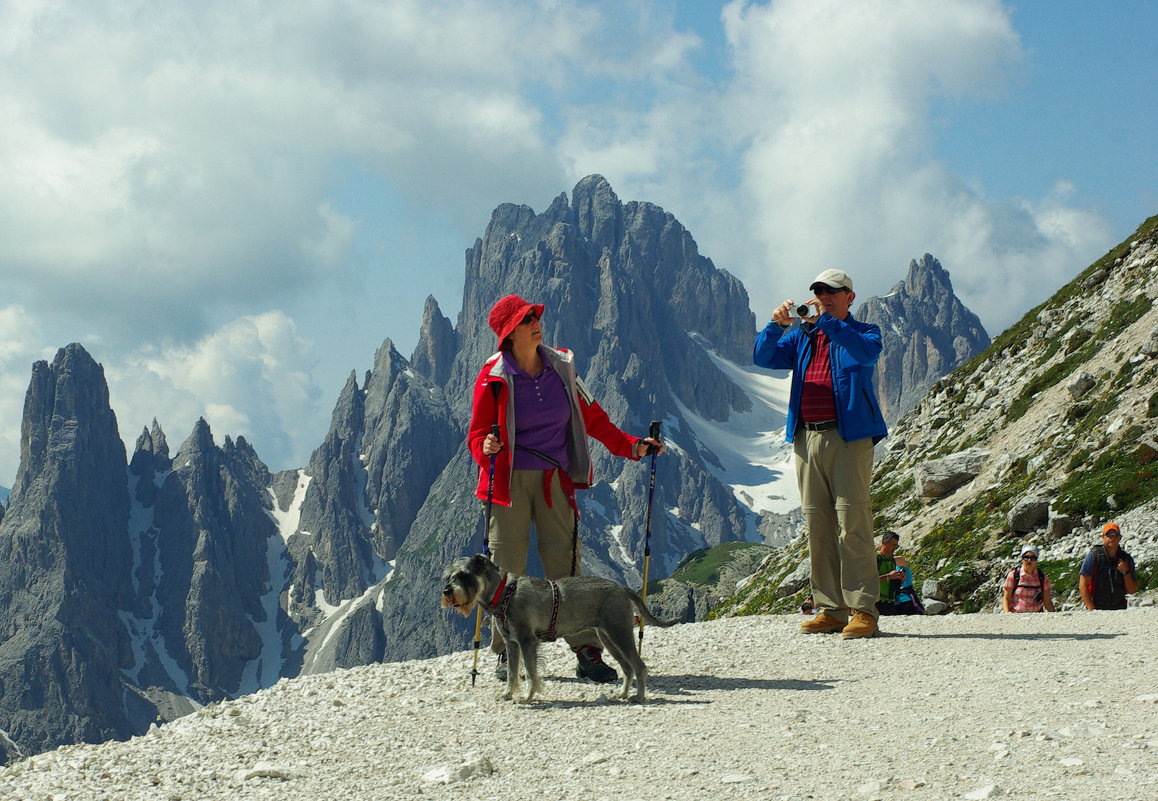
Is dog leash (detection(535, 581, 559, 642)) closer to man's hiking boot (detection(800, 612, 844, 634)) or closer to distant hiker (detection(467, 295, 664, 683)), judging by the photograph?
distant hiker (detection(467, 295, 664, 683))

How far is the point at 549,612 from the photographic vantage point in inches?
338

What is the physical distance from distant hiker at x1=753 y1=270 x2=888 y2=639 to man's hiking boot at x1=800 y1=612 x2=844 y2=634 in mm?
12

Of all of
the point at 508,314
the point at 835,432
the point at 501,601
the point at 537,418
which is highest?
the point at 508,314

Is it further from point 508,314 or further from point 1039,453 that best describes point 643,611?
point 1039,453

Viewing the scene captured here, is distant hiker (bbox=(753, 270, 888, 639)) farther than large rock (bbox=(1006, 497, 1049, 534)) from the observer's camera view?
No

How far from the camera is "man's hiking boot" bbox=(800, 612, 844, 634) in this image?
37.8 feet

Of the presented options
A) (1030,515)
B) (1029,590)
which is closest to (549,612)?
(1029,590)

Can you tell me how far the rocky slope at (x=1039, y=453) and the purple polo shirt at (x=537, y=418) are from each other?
10955 mm

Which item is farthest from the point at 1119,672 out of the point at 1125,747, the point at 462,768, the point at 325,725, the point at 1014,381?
the point at 1014,381

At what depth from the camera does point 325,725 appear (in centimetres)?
852

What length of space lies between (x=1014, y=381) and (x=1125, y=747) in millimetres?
29214

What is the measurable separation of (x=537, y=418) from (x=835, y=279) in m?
3.65

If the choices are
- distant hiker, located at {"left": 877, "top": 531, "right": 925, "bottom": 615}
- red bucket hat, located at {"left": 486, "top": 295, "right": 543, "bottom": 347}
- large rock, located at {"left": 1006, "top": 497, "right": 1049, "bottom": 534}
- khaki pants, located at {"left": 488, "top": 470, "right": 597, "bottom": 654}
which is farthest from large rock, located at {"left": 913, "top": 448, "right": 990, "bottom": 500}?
red bucket hat, located at {"left": 486, "top": 295, "right": 543, "bottom": 347}

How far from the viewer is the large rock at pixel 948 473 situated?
27.6m
